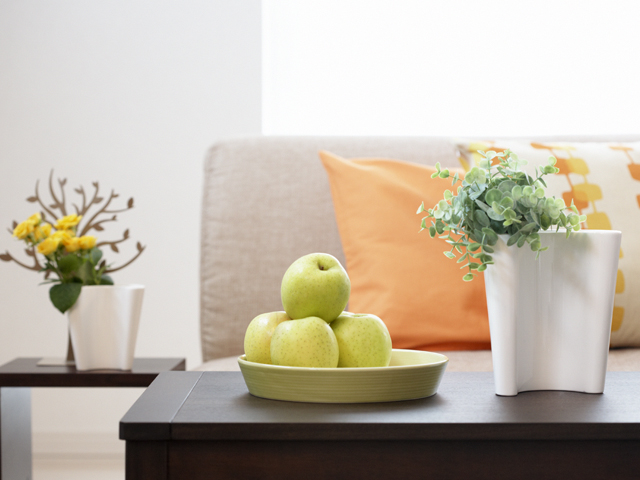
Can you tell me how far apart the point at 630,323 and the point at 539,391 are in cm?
69

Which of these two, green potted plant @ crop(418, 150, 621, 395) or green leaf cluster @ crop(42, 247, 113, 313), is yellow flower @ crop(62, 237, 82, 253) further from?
green potted plant @ crop(418, 150, 621, 395)

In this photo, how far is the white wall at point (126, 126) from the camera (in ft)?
7.47

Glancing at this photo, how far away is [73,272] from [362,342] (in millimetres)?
925

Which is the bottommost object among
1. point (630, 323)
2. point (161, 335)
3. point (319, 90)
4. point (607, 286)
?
point (161, 335)

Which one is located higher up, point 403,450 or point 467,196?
point 467,196

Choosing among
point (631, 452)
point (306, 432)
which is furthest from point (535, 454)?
point (306, 432)

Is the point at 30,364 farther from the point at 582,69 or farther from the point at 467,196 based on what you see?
the point at 582,69

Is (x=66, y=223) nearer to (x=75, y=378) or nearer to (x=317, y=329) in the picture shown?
(x=75, y=378)

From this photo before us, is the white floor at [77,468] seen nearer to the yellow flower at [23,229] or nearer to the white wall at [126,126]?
the white wall at [126,126]

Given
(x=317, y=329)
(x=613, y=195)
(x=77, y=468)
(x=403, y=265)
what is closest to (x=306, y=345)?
(x=317, y=329)

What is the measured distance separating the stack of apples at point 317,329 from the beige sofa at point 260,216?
731mm

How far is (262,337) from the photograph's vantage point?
678mm

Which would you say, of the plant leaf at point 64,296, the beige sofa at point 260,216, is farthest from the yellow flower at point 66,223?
the beige sofa at point 260,216

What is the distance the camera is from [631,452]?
1.76ft
